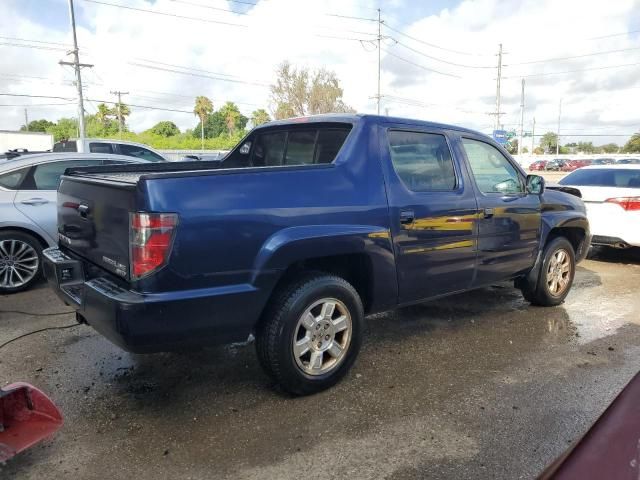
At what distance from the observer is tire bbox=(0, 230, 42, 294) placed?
19.2ft

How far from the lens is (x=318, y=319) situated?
11.3ft

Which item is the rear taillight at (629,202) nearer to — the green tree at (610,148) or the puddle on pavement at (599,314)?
the puddle on pavement at (599,314)

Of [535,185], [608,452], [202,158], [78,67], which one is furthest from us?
A: [78,67]

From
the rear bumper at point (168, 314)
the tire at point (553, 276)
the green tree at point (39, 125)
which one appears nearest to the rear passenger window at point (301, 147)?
the rear bumper at point (168, 314)

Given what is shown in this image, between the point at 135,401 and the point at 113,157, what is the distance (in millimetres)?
4727

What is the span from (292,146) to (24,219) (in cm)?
359

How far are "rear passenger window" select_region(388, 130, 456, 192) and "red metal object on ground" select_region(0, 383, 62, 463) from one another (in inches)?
107

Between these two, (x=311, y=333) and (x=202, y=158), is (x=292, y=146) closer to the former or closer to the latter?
(x=311, y=333)

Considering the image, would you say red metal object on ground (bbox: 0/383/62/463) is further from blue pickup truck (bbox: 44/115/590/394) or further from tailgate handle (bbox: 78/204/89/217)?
tailgate handle (bbox: 78/204/89/217)

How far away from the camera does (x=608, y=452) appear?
1363 mm

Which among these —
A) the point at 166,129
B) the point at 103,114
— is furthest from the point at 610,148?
the point at 103,114

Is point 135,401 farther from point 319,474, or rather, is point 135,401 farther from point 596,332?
point 596,332

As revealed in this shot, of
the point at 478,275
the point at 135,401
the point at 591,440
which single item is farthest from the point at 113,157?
the point at 591,440

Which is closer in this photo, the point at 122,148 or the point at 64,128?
the point at 122,148
